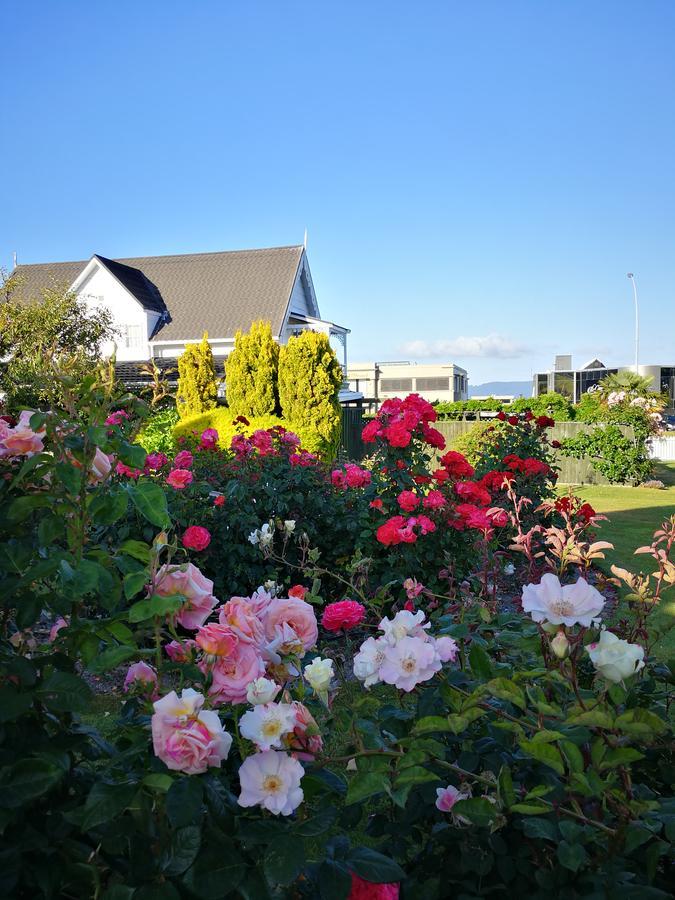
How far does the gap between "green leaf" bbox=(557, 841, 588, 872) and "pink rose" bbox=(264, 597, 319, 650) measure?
0.52 meters

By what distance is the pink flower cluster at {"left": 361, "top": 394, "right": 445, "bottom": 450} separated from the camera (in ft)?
15.7

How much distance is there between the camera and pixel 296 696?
1.30 m

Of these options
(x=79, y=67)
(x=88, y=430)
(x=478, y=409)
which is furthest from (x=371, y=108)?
(x=478, y=409)

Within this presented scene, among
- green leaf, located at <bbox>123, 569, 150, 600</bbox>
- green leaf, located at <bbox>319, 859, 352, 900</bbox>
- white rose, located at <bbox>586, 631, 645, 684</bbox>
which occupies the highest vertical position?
green leaf, located at <bbox>123, 569, 150, 600</bbox>

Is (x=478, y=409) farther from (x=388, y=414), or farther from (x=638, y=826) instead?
(x=638, y=826)

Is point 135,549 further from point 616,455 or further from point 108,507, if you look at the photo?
point 616,455

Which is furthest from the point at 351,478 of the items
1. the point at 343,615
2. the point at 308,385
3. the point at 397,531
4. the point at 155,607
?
the point at 308,385

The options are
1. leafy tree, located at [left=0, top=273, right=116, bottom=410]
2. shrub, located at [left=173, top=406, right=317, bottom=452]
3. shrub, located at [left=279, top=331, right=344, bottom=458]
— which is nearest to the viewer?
shrub, located at [left=173, top=406, right=317, bottom=452]

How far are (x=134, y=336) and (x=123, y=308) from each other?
108 cm

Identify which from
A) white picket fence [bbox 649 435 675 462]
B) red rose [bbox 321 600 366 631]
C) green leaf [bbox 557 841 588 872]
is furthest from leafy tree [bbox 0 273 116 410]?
white picket fence [bbox 649 435 675 462]

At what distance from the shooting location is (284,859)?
0.99 meters

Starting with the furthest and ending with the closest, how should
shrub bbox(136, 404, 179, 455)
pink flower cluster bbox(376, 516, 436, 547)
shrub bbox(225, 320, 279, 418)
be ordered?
shrub bbox(225, 320, 279, 418) < shrub bbox(136, 404, 179, 455) < pink flower cluster bbox(376, 516, 436, 547)

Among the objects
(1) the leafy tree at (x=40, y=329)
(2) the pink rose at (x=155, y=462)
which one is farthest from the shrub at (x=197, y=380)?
(2) the pink rose at (x=155, y=462)

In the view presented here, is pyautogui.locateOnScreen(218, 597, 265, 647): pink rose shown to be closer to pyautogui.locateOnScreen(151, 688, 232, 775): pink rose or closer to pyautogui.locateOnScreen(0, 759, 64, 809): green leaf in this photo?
pyautogui.locateOnScreen(151, 688, 232, 775): pink rose
